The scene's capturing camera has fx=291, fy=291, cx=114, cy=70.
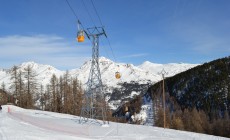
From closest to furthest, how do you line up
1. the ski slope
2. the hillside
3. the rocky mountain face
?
the ski slope, the hillside, the rocky mountain face

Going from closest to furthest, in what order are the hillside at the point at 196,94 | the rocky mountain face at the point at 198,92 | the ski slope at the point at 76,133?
the ski slope at the point at 76,133
the hillside at the point at 196,94
the rocky mountain face at the point at 198,92

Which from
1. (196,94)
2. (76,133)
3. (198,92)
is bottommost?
(76,133)

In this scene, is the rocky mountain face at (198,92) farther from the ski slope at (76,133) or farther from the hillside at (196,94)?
the ski slope at (76,133)

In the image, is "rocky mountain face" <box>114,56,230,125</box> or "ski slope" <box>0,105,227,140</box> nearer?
"ski slope" <box>0,105,227,140</box>

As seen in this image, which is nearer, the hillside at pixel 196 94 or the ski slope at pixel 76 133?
the ski slope at pixel 76 133

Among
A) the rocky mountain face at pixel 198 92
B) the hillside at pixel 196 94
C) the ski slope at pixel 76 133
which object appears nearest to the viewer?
the ski slope at pixel 76 133

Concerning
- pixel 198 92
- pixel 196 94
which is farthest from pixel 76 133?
pixel 198 92

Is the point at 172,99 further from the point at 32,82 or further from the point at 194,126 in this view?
the point at 32,82

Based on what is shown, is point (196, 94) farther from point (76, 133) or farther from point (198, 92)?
point (76, 133)

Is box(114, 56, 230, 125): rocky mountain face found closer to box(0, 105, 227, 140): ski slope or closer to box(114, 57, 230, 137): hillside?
box(114, 57, 230, 137): hillside

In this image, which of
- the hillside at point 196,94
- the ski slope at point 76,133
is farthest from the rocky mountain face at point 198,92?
the ski slope at point 76,133

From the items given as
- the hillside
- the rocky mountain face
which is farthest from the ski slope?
the rocky mountain face

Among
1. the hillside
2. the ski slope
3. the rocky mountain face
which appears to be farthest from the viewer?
the rocky mountain face

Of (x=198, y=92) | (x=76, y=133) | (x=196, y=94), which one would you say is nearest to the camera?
(x=76, y=133)
